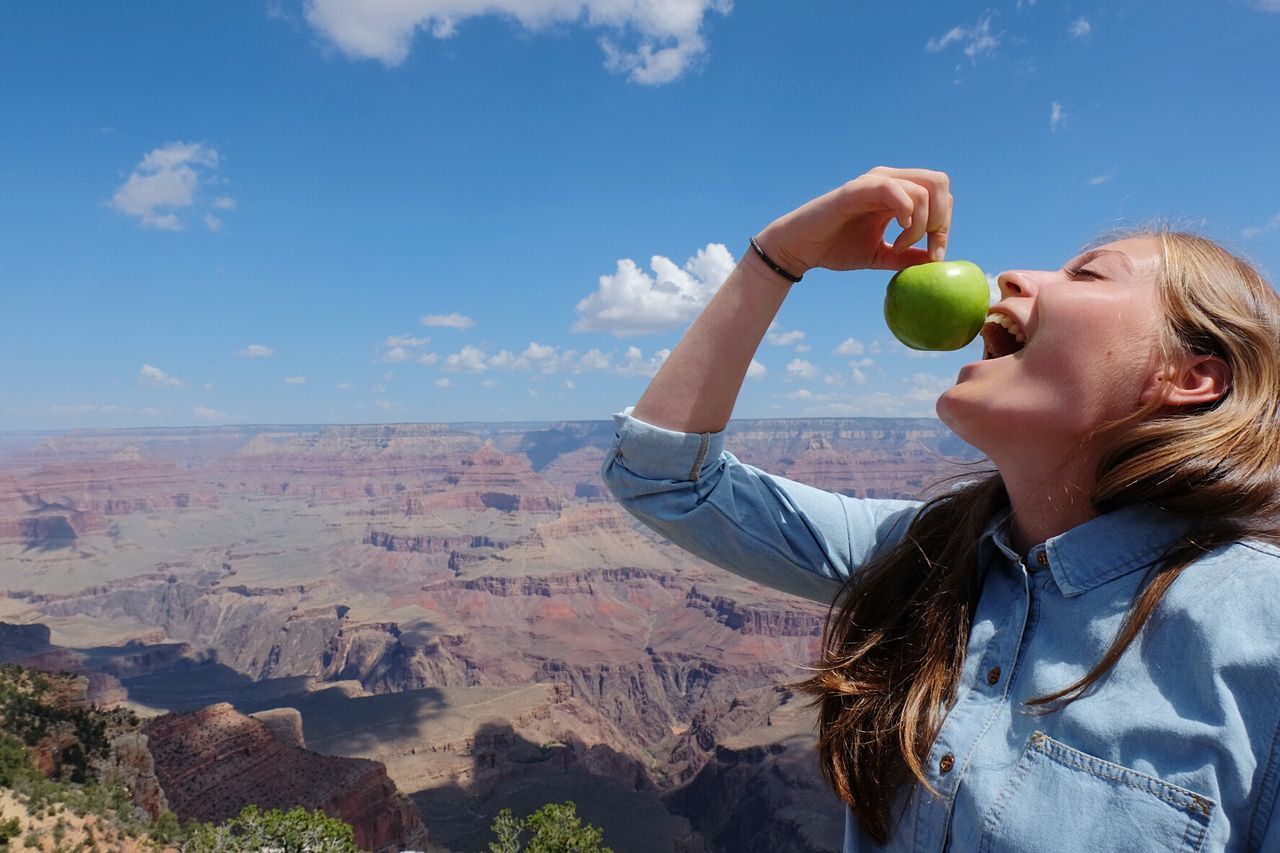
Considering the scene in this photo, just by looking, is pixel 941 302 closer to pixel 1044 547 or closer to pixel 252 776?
pixel 1044 547

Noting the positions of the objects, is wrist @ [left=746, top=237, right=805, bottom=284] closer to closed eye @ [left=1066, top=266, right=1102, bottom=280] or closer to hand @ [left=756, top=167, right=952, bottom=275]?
hand @ [left=756, top=167, right=952, bottom=275]

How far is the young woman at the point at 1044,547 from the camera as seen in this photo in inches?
40.8

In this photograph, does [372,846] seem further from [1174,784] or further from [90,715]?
[1174,784]

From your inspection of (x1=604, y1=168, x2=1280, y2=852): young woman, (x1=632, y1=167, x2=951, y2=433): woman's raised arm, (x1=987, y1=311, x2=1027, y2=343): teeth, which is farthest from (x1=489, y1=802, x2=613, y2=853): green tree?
(x1=987, y1=311, x2=1027, y2=343): teeth

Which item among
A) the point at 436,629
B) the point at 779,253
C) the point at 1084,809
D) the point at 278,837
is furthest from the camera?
the point at 436,629

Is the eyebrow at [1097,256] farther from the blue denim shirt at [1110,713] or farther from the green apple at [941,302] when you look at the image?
the blue denim shirt at [1110,713]

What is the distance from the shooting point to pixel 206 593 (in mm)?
95750

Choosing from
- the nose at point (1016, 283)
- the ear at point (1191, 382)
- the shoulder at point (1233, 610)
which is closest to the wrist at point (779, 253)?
the nose at point (1016, 283)

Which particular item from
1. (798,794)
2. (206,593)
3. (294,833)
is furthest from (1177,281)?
(206,593)

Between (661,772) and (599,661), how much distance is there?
2066 cm

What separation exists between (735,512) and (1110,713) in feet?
2.93

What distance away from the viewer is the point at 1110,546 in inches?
50.4

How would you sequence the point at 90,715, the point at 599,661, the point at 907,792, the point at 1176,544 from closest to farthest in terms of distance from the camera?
the point at 1176,544
the point at 907,792
the point at 90,715
the point at 599,661

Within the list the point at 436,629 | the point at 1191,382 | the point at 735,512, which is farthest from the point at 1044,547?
the point at 436,629
